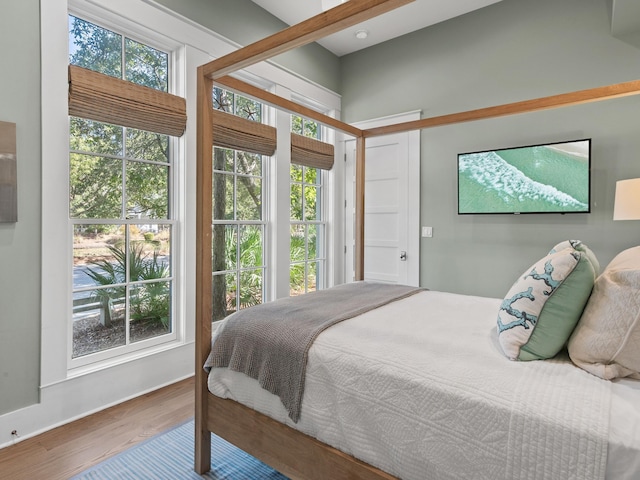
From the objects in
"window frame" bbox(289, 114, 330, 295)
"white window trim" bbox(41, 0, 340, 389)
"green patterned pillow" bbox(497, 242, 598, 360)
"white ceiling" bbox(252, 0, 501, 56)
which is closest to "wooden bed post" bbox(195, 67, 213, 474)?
"white window trim" bbox(41, 0, 340, 389)

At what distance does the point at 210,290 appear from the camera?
1771 millimetres

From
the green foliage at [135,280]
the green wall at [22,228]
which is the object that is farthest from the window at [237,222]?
the green wall at [22,228]

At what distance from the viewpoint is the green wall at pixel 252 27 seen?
9.20 feet

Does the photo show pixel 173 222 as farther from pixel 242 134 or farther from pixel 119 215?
pixel 242 134

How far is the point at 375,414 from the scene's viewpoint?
47.8 inches

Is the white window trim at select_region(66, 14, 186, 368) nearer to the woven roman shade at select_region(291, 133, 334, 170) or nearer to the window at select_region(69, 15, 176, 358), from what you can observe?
the window at select_region(69, 15, 176, 358)

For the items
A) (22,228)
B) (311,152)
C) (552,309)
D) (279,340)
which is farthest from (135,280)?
(552,309)

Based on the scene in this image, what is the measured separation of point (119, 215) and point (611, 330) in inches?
103

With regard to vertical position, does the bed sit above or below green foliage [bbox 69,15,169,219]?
below

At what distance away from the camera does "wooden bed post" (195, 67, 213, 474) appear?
1736mm

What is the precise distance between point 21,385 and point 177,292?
3.40ft

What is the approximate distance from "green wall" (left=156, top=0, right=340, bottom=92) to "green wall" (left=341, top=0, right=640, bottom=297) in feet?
1.31

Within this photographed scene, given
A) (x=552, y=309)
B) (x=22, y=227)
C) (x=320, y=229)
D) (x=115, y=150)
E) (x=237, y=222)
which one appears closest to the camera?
(x=552, y=309)

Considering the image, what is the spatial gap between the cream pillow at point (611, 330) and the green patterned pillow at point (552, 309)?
0.13ft
